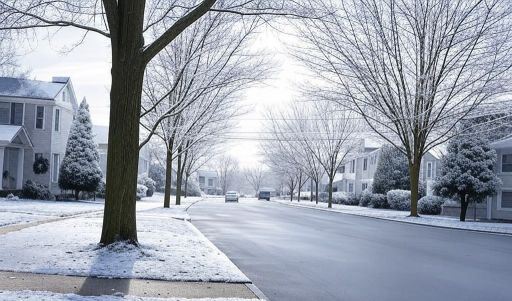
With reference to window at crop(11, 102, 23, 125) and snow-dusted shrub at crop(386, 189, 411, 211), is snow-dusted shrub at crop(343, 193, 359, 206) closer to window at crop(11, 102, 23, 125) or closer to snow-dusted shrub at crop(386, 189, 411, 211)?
snow-dusted shrub at crop(386, 189, 411, 211)

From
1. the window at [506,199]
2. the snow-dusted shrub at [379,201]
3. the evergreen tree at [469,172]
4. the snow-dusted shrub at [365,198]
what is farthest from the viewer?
the snow-dusted shrub at [365,198]

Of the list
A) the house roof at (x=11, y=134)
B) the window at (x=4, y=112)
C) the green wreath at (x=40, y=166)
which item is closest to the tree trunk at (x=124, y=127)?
the house roof at (x=11, y=134)

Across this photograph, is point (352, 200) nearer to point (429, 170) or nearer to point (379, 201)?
point (429, 170)

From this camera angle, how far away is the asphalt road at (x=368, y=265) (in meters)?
8.99

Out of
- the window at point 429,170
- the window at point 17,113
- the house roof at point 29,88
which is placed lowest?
the window at point 429,170

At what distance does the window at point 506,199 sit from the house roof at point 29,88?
29.0 m

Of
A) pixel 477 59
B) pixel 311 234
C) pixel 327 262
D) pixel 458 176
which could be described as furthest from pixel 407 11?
pixel 327 262

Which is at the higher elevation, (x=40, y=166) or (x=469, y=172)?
(x=469, y=172)

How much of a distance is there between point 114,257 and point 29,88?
31937 millimetres

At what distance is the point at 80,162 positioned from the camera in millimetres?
36094

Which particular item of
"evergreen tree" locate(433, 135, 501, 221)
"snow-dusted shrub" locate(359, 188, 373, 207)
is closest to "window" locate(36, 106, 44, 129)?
"evergreen tree" locate(433, 135, 501, 221)

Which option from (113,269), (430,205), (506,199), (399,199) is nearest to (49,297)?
(113,269)

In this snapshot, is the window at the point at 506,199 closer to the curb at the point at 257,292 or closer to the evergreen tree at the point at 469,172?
the evergreen tree at the point at 469,172

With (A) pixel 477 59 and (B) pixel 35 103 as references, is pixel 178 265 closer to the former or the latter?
(A) pixel 477 59
